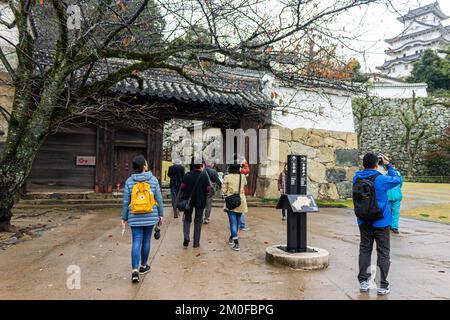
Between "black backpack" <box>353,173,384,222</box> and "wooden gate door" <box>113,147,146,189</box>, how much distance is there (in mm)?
9329

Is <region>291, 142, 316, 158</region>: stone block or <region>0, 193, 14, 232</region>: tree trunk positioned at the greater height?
<region>291, 142, 316, 158</region>: stone block

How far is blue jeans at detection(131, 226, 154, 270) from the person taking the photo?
422 centimetres

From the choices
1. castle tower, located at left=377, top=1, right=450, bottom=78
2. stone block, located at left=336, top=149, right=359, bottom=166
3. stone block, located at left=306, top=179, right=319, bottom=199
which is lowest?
stone block, located at left=306, top=179, right=319, bottom=199

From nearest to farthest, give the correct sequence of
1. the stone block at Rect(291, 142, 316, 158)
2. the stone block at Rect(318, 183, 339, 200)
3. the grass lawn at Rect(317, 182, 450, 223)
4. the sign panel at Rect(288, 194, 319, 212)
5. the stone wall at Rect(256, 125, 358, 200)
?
the sign panel at Rect(288, 194, 319, 212)
the grass lawn at Rect(317, 182, 450, 223)
the stone wall at Rect(256, 125, 358, 200)
the stone block at Rect(291, 142, 316, 158)
the stone block at Rect(318, 183, 339, 200)

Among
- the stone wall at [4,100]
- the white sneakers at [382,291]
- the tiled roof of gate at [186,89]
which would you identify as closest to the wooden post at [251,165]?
the tiled roof of gate at [186,89]

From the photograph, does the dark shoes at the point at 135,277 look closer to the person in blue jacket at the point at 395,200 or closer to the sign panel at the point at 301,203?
the sign panel at the point at 301,203

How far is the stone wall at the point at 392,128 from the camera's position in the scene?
2767 centimetres

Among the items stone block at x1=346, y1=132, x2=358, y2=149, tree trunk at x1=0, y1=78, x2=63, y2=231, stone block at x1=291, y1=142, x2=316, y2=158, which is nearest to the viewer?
tree trunk at x1=0, y1=78, x2=63, y2=231

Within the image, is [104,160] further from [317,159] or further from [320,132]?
[320,132]

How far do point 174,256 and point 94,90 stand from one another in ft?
11.8

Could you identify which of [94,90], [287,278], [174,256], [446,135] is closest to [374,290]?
[287,278]

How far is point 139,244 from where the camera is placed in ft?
14.0

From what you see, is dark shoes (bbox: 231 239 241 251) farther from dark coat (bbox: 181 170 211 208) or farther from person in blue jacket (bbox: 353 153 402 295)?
person in blue jacket (bbox: 353 153 402 295)

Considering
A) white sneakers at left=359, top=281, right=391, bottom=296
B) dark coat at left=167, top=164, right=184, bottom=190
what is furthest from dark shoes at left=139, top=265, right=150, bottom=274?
dark coat at left=167, top=164, right=184, bottom=190
